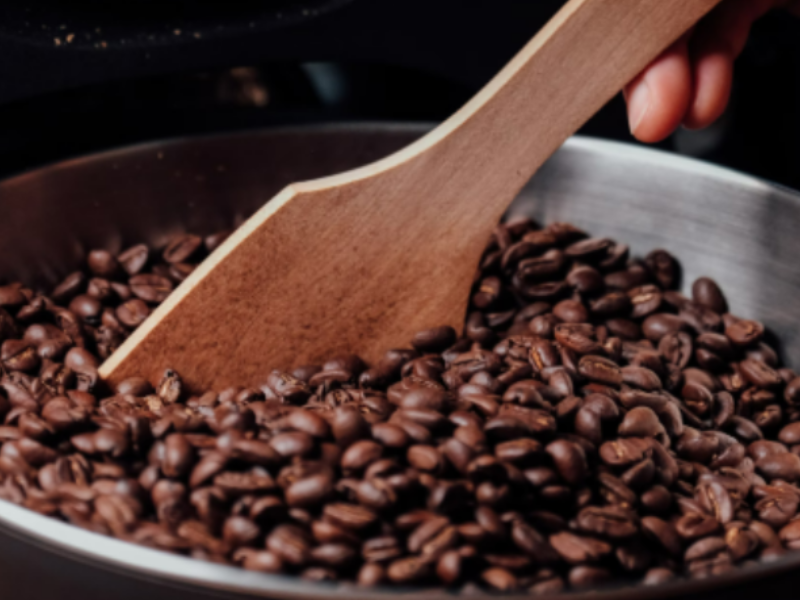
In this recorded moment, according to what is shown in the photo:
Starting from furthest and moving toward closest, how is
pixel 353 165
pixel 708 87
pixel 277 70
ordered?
pixel 277 70, pixel 353 165, pixel 708 87

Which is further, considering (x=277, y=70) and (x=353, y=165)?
(x=277, y=70)

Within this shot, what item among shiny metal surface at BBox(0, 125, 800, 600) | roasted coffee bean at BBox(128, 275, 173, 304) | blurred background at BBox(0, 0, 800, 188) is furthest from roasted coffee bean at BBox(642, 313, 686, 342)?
roasted coffee bean at BBox(128, 275, 173, 304)

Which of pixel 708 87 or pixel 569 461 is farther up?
pixel 708 87

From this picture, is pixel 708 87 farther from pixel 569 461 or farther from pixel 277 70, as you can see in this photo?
pixel 277 70

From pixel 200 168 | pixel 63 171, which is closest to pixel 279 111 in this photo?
pixel 200 168

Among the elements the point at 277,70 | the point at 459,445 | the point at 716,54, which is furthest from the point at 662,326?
the point at 277,70

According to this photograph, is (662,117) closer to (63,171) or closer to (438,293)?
(438,293)

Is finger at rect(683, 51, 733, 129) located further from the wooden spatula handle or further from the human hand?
the wooden spatula handle

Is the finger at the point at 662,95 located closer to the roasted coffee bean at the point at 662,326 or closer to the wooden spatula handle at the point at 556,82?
the wooden spatula handle at the point at 556,82
